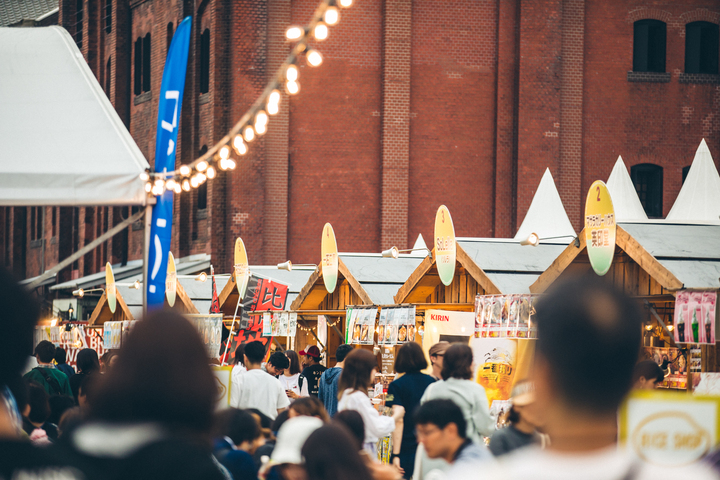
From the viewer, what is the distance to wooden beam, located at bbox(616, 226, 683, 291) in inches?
374

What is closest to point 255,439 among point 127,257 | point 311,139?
point 311,139

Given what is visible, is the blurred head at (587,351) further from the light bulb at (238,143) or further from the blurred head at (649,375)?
the light bulb at (238,143)

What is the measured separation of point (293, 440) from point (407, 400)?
293cm

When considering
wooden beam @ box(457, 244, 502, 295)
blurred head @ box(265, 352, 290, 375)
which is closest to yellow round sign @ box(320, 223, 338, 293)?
wooden beam @ box(457, 244, 502, 295)

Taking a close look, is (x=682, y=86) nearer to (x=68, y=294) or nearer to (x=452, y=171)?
(x=452, y=171)

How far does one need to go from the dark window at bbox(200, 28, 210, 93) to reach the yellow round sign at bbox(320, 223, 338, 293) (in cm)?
1435

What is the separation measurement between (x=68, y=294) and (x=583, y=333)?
36950 millimetres

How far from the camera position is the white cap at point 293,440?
167 inches

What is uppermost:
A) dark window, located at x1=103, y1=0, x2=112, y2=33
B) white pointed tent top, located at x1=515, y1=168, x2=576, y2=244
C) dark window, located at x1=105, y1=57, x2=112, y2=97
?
dark window, located at x1=103, y1=0, x2=112, y2=33

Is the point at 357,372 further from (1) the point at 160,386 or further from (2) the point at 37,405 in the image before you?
(1) the point at 160,386

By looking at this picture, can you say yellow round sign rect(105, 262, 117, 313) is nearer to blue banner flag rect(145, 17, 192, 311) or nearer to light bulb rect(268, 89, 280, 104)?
light bulb rect(268, 89, 280, 104)

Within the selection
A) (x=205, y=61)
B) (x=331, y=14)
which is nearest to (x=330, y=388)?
(x=331, y=14)

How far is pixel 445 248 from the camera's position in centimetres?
1270

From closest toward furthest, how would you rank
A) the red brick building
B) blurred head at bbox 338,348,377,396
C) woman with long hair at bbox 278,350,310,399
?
blurred head at bbox 338,348,377,396 < woman with long hair at bbox 278,350,310,399 < the red brick building
